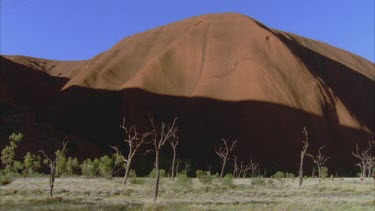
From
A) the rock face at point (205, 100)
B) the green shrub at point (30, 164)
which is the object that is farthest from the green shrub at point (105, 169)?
the rock face at point (205, 100)

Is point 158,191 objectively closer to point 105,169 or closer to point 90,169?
point 105,169

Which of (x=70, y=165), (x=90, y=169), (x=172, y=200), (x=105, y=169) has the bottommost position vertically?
(x=172, y=200)

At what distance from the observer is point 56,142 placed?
77.6 meters

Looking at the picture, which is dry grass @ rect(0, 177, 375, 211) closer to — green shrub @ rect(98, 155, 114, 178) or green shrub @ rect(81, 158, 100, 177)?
green shrub @ rect(98, 155, 114, 178)

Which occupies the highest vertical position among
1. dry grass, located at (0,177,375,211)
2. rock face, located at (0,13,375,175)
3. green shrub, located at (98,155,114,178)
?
rock face, located at (0,13,375,175)

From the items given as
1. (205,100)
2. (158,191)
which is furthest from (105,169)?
(205,100)

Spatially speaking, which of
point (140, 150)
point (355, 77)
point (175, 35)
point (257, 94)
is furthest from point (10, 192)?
point (355, 77)

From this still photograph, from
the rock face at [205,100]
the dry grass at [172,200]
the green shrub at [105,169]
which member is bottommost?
the dry grass at [172,200]

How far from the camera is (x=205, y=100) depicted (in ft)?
323

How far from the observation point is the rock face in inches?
3629

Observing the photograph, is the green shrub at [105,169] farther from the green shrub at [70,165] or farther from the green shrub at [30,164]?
the green shrub at [30,164]

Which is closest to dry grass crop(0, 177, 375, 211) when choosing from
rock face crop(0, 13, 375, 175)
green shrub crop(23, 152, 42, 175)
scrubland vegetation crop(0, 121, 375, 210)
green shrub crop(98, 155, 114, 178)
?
scrubland vegetation crop(0, 121, 375, 210)

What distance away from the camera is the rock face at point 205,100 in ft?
302

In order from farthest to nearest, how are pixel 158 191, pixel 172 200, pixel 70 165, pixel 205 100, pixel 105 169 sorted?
pixel 205 100 → pixel 70 165 → pixel 105 169 → pixel 158 191 → pixel 172 200
